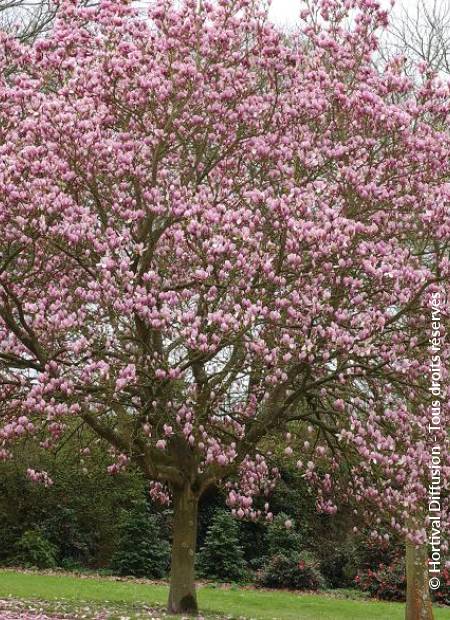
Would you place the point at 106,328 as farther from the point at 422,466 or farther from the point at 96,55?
the point at 422,466

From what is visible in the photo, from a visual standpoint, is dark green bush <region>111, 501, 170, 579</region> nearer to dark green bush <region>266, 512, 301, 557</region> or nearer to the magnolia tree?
dark green bush <region>266, 512, 301, 557</region>

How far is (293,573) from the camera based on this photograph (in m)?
25.6

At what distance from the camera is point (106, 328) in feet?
47.4

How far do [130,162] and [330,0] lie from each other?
4.09 metres

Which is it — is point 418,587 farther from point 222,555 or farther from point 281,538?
point 222,555

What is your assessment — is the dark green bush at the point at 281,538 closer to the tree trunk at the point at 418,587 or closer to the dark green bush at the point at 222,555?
the dark green bush at the point at 222,555

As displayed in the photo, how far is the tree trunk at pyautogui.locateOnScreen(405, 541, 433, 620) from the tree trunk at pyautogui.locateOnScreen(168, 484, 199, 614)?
4.93 m

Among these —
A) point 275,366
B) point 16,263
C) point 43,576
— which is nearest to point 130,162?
point 16,263

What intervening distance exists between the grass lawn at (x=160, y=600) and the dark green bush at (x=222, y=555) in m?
2.08

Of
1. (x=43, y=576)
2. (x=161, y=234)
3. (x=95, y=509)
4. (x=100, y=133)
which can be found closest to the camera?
(x=100, y=133)

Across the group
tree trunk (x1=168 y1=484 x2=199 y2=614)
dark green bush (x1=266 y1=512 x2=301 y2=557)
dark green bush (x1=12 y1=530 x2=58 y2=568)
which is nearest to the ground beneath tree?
tree trunk (x1=168 y1=484 x2=199 y2=614)

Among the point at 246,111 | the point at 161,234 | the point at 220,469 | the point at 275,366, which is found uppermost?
the point at 246,111

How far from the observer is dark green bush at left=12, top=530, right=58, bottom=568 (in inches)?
1060

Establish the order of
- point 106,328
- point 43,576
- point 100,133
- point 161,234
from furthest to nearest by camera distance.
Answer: point 43,576 → point 106,328 → point 161,234 → point 100,133
